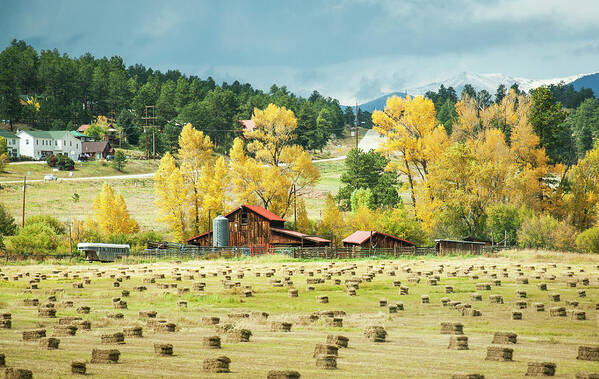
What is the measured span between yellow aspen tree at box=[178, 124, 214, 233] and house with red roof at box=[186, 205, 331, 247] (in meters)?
9.90

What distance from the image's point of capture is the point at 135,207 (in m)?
128

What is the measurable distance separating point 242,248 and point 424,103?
35.7 meters

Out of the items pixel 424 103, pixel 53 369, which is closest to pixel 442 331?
pixel 53 369

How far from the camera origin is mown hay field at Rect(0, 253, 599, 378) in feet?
60.5

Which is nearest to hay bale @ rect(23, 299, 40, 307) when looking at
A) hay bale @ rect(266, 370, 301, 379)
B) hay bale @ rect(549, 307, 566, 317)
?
hay bale @ rect(266, 370, 301, 379)

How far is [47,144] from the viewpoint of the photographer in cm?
18438

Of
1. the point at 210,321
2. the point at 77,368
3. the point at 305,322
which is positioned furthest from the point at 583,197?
the point at 77,368

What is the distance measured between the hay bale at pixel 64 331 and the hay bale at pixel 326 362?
9.72 metres

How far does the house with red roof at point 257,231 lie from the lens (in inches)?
3408

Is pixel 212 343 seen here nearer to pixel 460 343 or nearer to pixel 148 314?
pixel 460 343

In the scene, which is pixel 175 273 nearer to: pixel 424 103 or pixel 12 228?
pixel 12 228

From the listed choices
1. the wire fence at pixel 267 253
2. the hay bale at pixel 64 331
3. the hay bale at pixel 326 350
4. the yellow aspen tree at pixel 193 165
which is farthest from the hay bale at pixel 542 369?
the yellow aspen tree at pixel 193 165

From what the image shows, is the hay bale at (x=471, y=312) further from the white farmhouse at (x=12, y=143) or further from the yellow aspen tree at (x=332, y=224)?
the white farmhouse at (x=12, y=143)

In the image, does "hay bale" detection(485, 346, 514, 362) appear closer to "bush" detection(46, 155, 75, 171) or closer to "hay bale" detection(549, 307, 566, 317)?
"hay bale" detection(549, 307, 566, 317)
